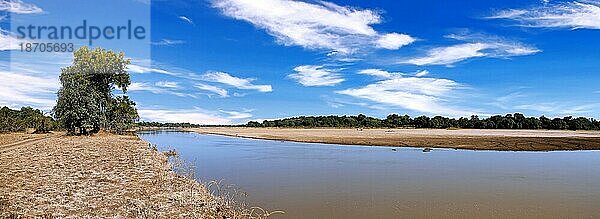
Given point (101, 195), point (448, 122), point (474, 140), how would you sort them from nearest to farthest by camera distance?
1. point (101, 195)
2. point (474, 140)
3. point (448, 122)

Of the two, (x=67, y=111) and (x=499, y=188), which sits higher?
(x=67, y=111)

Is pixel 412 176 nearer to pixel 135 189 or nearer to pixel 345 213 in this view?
pixel 345 213

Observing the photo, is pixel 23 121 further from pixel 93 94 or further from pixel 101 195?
pixel 101 195

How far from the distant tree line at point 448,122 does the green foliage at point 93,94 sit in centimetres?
11575

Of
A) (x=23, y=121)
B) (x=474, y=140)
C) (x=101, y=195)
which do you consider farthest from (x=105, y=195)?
(x=23, y=121)

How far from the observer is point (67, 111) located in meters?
53.6

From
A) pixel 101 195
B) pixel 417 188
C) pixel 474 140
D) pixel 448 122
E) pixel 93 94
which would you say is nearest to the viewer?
pixel 101 195

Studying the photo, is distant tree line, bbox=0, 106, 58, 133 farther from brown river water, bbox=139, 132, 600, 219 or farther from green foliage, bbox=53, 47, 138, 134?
brown river water, bbox=139, 132, 600, 219

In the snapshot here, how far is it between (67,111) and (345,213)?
171 ft

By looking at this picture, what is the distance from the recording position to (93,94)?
5616 centimetres

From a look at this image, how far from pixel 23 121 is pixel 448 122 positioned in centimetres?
12840

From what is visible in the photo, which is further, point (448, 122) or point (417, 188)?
point (448, 122)

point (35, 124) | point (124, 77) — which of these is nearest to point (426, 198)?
point (124, 77)

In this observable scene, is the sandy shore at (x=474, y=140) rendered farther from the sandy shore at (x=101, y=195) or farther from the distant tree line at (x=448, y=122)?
the distant tree line at (x=448, y=122)
